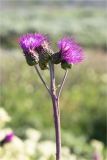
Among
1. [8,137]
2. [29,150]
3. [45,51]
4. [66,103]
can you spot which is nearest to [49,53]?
[45,51]

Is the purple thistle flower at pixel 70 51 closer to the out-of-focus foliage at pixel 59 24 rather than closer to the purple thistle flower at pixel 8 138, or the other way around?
the purple thistle flower at pixel 8 138

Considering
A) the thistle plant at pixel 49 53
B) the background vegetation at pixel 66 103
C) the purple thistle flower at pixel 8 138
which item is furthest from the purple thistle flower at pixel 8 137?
the background vegetation at pixel 66 103

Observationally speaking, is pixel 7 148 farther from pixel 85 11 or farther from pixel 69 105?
pixel 85 11

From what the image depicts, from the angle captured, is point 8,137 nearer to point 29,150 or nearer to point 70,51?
point 29,150

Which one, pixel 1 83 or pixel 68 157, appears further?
pixel 1 83

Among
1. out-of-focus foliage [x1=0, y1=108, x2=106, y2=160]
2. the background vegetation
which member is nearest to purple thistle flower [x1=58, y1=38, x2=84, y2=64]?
out-of-focus foliage [x1=0, y1=108, x2=106, y2=160]

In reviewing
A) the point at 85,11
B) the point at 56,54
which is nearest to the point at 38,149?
the point at 56,54
